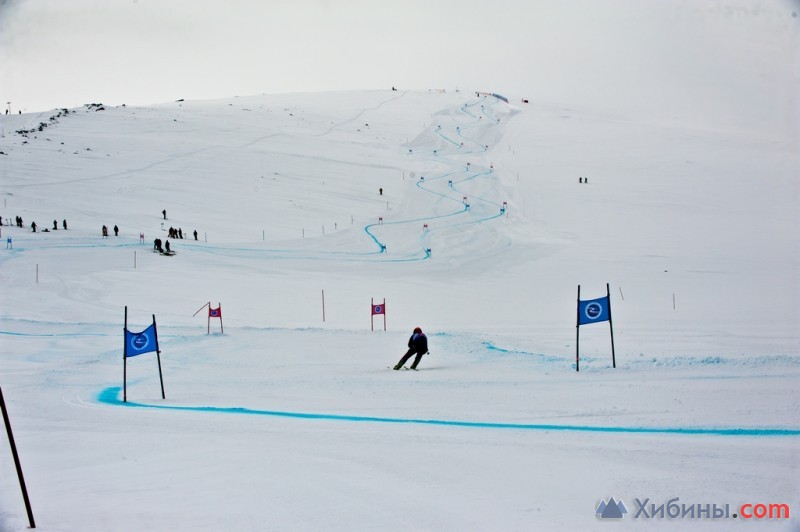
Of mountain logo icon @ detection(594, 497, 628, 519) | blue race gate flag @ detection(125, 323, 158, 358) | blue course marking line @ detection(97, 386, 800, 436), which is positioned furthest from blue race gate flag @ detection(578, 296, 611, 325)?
blue race gate flag @ detection(125, 323, 158, 358)

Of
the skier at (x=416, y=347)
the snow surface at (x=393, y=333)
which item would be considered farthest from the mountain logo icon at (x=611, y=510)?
the skier at (x=416, y=347)

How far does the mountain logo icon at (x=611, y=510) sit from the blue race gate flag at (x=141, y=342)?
9.18 m

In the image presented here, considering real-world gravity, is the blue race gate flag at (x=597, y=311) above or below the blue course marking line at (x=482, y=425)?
above

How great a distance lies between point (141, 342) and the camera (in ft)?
43.8

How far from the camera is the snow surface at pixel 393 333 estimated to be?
296 inches

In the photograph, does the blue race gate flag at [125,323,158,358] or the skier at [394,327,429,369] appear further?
the skier at [394,327,429,369]

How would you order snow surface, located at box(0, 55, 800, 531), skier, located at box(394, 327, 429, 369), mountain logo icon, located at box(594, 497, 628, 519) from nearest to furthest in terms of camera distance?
mountain logo icon, located at box(594, 497, 628, 519), snow surface, located at box(0, 55, 800, 531), skier, located at box(394, 327, 429, 369)

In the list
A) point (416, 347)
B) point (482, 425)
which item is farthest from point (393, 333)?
point (482, 425)

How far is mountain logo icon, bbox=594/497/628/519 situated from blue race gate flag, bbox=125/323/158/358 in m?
9.18

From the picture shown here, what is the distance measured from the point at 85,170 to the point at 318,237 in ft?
72.0

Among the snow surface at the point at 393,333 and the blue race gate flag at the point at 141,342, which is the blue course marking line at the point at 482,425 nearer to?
the snow surface at the point at 393,333

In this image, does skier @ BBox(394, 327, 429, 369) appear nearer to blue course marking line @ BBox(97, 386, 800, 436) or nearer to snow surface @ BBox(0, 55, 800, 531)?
snow surface @ BBox(0, 55, 800, 531)

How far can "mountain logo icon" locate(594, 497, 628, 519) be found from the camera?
6.64 meters

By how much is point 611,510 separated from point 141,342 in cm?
960
